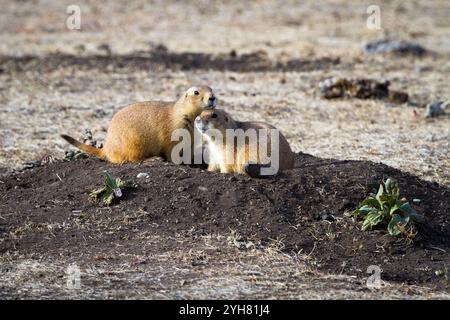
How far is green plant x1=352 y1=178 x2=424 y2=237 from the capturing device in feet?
23.7

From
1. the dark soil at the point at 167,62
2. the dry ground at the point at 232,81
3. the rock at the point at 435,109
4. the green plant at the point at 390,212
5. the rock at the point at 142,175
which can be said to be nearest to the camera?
the dry ground at the point at 232,81

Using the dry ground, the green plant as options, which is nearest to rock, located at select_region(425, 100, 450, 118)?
the dry ground

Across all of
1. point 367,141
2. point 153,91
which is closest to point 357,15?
point 153,91

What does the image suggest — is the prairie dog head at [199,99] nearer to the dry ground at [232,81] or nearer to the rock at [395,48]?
the dry ground at [232,81]

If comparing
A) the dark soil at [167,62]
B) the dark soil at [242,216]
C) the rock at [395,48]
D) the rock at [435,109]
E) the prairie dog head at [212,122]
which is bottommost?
the dark soil at [242,216]

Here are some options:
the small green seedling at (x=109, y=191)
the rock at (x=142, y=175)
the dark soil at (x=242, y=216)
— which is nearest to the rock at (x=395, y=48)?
the dark soil at (x=242, y=216)

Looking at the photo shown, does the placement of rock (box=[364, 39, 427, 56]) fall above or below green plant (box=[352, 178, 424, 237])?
above

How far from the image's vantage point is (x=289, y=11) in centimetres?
2233

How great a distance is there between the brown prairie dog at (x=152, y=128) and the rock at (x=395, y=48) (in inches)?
347

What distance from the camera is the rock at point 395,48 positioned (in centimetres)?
1684

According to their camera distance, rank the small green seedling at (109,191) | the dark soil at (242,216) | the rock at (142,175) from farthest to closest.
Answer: the rock at (142,175), the small green seedling at (109,191), the dark soil at (242,216)

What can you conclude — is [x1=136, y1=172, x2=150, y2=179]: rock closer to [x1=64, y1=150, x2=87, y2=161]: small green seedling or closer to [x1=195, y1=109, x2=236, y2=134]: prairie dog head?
[x1=195, y1=109, x2=236, y2=134]: prairie dog head

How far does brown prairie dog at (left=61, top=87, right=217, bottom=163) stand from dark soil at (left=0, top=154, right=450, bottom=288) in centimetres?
54

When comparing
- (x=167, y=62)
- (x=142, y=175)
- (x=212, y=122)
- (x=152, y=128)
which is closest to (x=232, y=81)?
(x=167, y=62)
